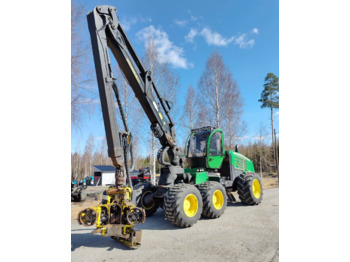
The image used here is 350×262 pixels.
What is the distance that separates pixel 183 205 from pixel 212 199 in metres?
1.09

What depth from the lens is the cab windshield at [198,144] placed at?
6.96 metres

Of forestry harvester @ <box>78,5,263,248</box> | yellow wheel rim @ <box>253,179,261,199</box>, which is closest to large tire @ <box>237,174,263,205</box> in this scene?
forestry harvester @ <box>78,5,263,248</box>

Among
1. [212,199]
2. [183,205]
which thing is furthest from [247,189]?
[183,205]

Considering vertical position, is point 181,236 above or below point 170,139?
below

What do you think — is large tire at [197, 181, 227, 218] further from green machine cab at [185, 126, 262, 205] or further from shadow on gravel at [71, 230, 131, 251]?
shadow on gravel at [71, 230, 131, 251]

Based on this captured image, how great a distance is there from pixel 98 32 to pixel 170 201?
3.57 m

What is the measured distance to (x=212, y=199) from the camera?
18.4 ft

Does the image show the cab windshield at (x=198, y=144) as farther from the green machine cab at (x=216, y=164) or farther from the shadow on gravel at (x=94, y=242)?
the shadow on gravel at (x=94, y=242)

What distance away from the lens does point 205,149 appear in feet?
22.6

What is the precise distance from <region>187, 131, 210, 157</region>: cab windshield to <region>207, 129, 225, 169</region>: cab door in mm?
154

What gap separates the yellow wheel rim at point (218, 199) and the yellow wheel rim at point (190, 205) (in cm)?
94

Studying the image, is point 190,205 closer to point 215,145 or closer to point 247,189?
point 215,145
